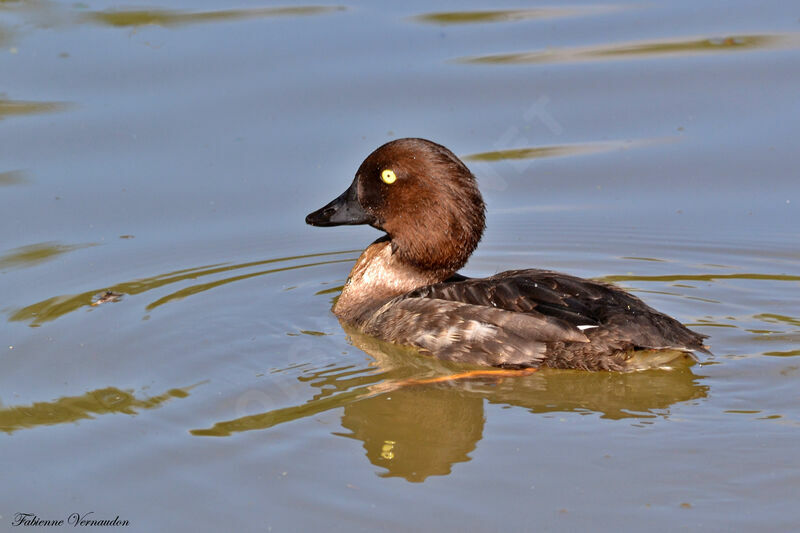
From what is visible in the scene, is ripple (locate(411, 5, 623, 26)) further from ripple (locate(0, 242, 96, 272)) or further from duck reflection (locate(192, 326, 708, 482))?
duck reflection (locate(192, 326, 708, 482))

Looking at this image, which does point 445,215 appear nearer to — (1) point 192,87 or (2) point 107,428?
(2) point 107,428

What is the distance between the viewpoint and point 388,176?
26.3ft

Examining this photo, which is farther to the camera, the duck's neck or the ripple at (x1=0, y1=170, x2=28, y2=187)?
the ripple at (x1=0, y1=170, x2=28, y2=187)

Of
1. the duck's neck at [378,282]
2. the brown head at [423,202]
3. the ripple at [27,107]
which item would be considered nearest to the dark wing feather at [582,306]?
the brown head at [423,202]

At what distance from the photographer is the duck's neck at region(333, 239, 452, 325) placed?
805cm

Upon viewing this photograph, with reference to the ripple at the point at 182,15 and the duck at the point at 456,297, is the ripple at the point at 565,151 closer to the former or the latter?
the duck at the point at 456,297

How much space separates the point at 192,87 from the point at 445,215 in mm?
4186

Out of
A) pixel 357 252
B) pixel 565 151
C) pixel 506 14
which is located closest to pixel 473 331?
pixel 357 252

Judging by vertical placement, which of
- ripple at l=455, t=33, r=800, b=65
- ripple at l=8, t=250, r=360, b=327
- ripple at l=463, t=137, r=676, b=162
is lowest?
ripple at l=8, t=250, r=360, b=327

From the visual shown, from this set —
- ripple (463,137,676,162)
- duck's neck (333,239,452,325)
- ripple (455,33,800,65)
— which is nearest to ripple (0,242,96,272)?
duck's neck (333,239,452,325)

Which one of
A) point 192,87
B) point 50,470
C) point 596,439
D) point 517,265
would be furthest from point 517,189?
point 50,470

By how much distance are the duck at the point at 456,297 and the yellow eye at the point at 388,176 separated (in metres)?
0.01

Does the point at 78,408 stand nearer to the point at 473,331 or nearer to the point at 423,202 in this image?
the point at 473,331

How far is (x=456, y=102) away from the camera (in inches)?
428
